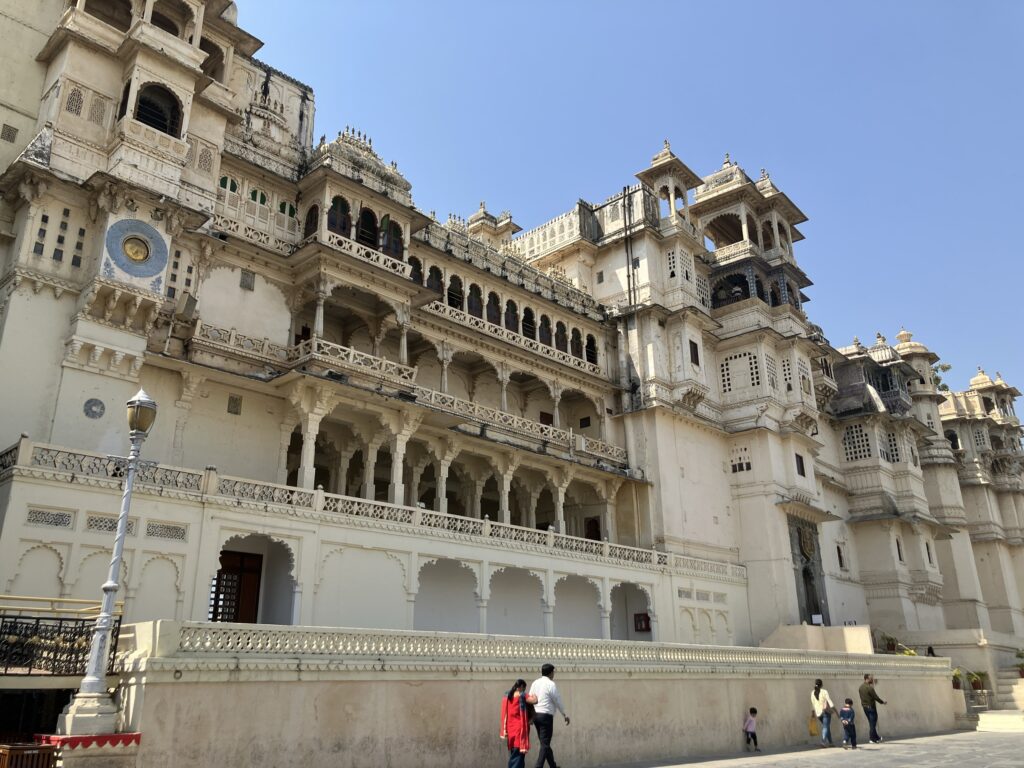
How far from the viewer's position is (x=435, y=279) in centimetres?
3080

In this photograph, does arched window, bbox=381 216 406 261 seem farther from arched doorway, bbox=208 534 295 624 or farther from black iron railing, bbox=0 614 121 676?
black iron railing, bbox=0 614 121 676

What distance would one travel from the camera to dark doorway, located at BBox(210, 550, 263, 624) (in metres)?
21.6

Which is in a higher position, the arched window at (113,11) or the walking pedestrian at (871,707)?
the arched window at (113,11)

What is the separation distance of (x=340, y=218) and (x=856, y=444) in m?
36.8

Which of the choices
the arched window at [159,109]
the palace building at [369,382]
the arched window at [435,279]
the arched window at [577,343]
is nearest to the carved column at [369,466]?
the palace building at [369,382]

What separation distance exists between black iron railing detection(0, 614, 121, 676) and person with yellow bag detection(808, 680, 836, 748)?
57.2ft

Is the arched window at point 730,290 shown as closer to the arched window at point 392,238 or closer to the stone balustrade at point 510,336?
the stone balustrade at point 510,336

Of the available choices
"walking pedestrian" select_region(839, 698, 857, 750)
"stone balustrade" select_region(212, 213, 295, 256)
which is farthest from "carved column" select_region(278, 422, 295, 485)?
"walking pedestrian" select_region(839, 698, 857, 750)

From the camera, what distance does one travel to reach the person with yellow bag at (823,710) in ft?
69.5

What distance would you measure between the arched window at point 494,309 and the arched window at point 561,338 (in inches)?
149

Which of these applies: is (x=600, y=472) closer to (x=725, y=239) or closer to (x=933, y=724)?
(x=933, y=724)

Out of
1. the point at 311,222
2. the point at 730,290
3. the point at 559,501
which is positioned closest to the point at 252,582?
the point at 311,222

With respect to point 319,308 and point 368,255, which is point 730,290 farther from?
point 319,308

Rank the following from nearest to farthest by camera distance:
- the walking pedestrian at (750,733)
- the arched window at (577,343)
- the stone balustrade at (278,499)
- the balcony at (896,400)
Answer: the stone balustrade at (278,499), the walking pedestrian at (750,733), the arched window at (577,343), the balcony at (896,400)
